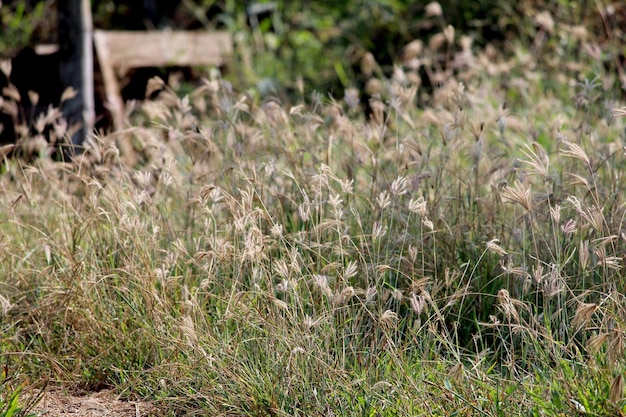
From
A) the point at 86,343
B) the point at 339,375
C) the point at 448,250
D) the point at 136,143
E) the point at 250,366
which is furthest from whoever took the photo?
the point at 136,143

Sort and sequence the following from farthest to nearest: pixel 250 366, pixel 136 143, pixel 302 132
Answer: pixel 136 143, pixel 302 132, pixel 250 366

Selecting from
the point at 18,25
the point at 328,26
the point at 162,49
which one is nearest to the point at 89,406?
→ the point at 162,49

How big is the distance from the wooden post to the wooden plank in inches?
33.8

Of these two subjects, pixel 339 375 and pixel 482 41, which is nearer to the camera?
Answer: pixel 339 375

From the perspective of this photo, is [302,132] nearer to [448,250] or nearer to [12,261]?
[448,250]

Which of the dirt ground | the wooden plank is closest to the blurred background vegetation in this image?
the wooden plank

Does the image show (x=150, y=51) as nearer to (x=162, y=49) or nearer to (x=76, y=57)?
(x=162, y=49)

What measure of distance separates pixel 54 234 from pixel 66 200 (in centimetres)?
18

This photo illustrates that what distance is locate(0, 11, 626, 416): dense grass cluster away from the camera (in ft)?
9.00

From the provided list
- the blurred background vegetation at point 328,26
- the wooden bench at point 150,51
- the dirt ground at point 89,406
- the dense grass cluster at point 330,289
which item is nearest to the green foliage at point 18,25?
the blurred background vegetation at point 328,26

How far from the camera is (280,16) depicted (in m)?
10.1

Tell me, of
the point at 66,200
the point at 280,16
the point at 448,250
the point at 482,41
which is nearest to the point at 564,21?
the point at 482,41

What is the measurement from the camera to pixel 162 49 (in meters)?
7.50

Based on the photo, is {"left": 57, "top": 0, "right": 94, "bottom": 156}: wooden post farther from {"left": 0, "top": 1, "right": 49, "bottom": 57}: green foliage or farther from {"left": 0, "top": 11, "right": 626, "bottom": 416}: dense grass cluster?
{"left": 0, "top": 1, "right": 49, "bottom": 57}: green foliage
